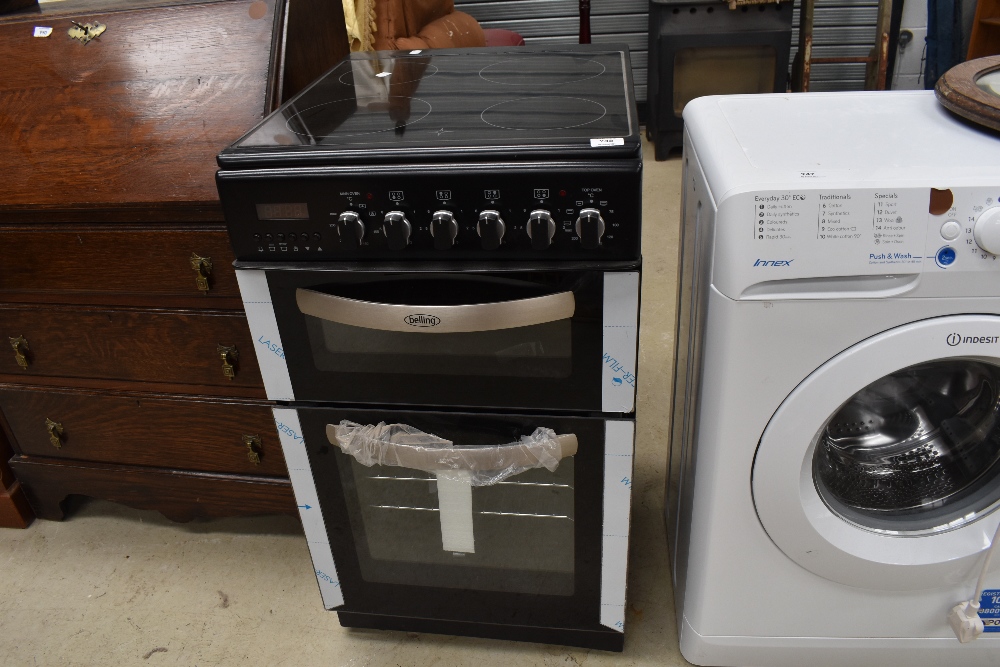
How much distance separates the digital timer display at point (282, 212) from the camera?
1.00 meters

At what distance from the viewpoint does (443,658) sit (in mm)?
1404

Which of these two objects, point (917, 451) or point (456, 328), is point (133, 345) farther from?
point (917, 451)

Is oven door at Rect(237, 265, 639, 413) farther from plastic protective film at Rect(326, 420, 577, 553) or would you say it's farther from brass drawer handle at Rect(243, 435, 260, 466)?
brass drawer handle at Rect(243, 435, 260, 466)

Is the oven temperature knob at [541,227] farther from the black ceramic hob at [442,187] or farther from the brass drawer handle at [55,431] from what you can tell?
the brass drawer handle at [55,431]

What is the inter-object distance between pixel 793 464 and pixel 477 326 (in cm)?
50

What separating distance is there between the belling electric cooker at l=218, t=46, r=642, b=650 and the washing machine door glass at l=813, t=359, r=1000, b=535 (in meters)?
0.38

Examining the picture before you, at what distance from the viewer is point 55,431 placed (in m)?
1.58

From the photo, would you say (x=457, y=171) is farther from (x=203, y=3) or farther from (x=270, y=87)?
(x=203, y=3)

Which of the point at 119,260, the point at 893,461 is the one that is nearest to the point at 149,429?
the point at 119,260

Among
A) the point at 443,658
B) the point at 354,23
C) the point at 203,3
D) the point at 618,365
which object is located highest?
the point at 203,3

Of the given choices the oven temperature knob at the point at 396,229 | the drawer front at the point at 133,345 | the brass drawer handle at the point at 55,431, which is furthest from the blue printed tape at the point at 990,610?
the brass drawer handle at the point at 55,431

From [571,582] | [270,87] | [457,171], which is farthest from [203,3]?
[571,582]

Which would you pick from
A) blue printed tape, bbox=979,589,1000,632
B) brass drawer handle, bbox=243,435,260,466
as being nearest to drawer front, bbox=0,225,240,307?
brass drawer handle, bbox=243,435,260,466

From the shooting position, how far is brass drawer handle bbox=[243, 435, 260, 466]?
1492mm
